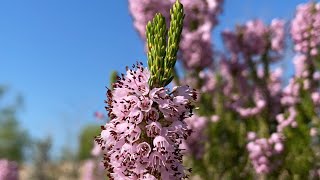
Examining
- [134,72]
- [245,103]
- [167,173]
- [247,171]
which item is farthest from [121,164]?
[245,103]

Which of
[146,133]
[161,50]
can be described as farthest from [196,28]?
[146,133]

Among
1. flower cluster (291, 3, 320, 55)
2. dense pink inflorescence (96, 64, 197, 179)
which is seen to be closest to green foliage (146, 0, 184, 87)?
→ dense pink inflorescence (96, 64, 197, 179)

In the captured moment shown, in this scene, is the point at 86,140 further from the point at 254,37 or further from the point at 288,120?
the point at 288,120

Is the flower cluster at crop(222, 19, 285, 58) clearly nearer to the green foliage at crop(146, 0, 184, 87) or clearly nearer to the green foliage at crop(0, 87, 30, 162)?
the green foliage at crop(146, 0, 184, 87)

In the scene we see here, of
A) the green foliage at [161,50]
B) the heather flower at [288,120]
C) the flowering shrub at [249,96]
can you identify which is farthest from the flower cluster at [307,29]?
the green foliage at [161,50]

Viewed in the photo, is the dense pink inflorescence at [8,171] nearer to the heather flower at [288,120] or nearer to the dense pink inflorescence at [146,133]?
the dense pink inflorescence at [146,133]
